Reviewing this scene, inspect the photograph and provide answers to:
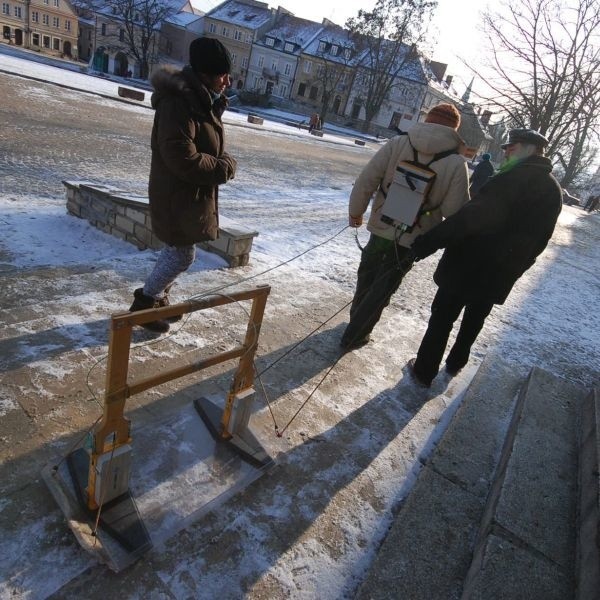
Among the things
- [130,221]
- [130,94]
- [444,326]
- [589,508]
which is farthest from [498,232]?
[130,94]

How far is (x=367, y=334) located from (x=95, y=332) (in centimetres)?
214

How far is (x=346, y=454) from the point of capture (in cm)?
255

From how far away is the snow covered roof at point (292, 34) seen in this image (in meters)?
53.2

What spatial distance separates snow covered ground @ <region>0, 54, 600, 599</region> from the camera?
1753 mm

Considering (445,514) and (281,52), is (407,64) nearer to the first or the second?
(281,52)

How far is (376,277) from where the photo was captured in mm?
3406

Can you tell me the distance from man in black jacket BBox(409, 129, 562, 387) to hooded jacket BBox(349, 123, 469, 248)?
236mm

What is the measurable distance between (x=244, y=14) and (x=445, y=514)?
63.8 metres

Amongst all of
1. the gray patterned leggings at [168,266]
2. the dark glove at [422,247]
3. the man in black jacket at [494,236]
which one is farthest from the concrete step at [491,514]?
the gray patterned leggings at [168,266]

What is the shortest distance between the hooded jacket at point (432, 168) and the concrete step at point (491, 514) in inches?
54.4

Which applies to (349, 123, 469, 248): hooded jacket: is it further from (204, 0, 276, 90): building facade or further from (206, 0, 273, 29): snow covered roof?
(206, 0, 273, 29): snow covered roof

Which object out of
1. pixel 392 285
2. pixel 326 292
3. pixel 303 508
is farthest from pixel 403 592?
pixel 326 292

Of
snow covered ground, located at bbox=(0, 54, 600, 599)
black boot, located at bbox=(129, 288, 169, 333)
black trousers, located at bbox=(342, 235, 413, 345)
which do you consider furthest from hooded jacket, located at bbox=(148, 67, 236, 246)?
black trousers, located at bbox=(342, 235, 413, 345)

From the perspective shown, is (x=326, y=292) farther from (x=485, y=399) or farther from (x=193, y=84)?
(x=193, y=84)
